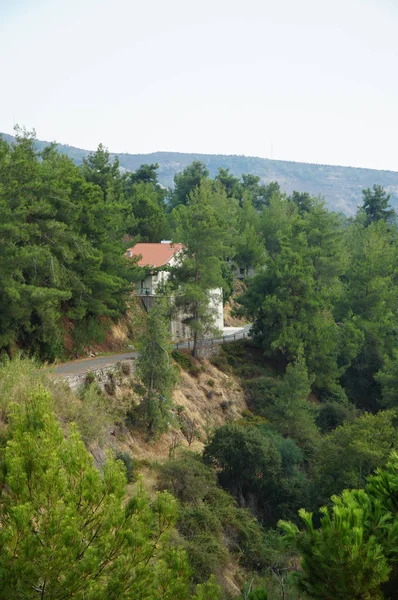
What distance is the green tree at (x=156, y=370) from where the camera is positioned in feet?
108

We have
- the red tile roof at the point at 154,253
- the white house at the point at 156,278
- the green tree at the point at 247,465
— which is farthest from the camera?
the red tile roof at the point at 154,253

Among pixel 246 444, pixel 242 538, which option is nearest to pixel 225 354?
pixel 246 444

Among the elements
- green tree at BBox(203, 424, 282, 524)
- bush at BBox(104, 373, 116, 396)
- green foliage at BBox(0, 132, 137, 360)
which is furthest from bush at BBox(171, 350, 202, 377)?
green tree at BBox(203, 424, 282, 524)

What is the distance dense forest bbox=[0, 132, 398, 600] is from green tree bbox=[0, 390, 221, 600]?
3 centimetres

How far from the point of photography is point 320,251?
58219mm

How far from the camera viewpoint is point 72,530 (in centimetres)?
1040

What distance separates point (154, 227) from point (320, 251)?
16.7 meters

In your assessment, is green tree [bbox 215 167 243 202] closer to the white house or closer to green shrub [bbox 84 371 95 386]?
the white house

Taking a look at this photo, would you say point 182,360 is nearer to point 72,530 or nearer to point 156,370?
point 156,370

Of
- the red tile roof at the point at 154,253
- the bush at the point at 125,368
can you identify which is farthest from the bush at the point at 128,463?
the red tile roof at the point at 154,253

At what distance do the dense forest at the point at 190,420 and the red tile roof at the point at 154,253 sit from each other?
287 cm

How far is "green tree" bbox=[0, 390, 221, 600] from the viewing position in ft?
34.0

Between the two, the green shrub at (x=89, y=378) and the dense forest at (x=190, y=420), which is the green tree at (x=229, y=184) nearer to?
the dense forest at (x=190, y=420)

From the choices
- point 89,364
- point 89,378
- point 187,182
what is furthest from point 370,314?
point 187,182
